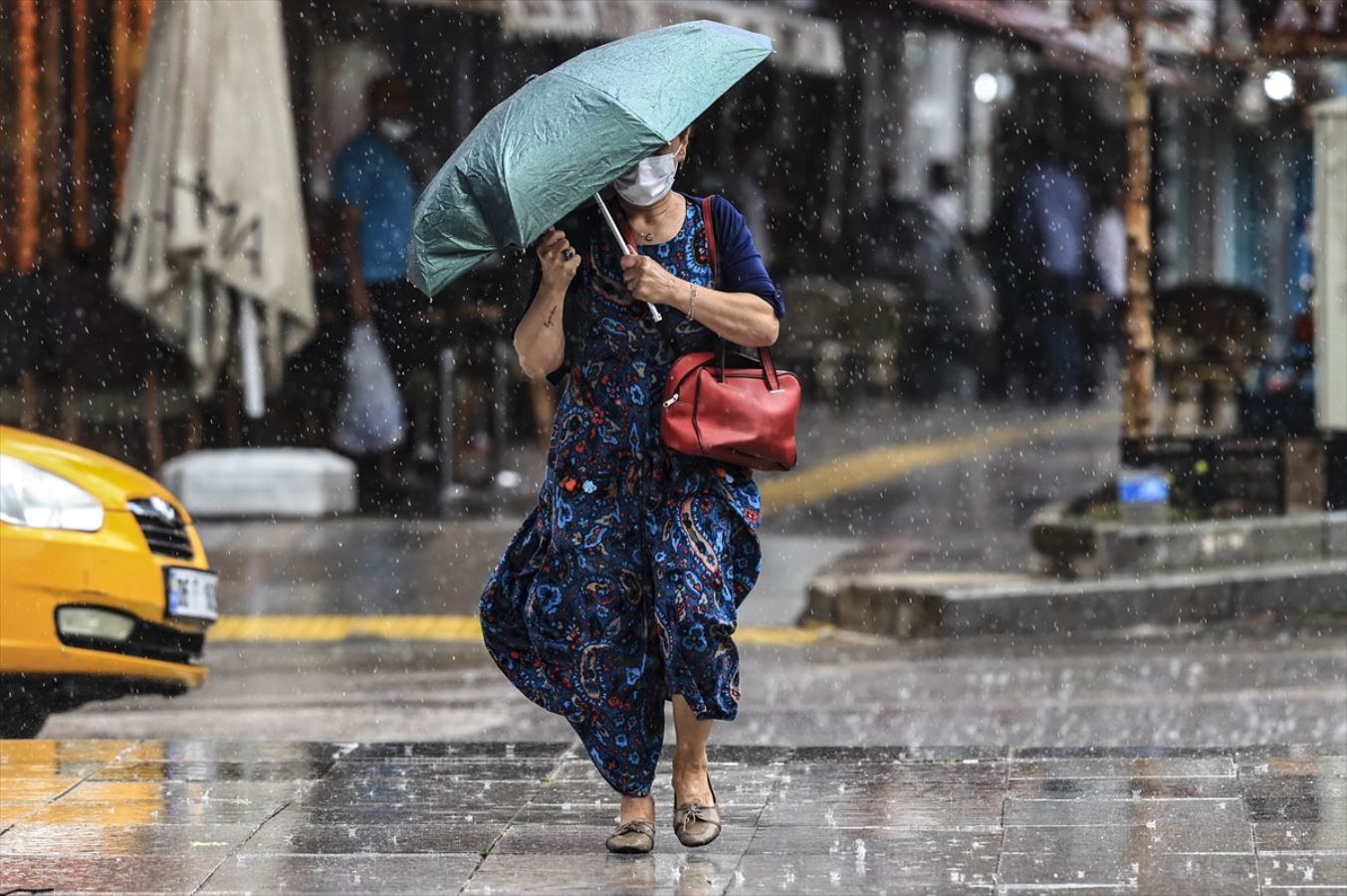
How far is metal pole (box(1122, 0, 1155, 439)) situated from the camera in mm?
12172

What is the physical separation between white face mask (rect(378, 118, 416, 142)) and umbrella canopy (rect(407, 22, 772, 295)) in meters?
9.44

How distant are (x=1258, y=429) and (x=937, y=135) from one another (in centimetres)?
1502

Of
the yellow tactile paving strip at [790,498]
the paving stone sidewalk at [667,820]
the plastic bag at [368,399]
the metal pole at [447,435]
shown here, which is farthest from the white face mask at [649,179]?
the plastic bag at [368,399]

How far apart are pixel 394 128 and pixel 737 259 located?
31.6ft

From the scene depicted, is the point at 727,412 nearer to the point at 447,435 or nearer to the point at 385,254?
the point at 447,435

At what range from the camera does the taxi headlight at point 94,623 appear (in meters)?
7.02

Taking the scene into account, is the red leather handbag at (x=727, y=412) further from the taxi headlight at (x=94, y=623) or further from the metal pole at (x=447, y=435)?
the metal pole at (x=447, y=435)

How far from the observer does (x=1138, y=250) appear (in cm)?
1224

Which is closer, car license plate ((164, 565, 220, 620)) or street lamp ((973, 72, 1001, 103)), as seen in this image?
car license plate ((164, 565, 220, 620))

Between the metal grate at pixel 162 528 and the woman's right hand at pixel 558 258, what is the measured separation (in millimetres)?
2503

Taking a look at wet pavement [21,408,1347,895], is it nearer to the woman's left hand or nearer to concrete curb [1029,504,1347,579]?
concrete curb [1029,504,1347,579]

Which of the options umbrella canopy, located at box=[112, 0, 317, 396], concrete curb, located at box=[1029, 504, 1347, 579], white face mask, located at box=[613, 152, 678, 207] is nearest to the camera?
white face mask, located at box=[613, 152, 678, 207]

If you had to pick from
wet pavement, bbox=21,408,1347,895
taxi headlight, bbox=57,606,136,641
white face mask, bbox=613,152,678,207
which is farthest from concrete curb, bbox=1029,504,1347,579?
white face mask, bbox=613,152,678,207

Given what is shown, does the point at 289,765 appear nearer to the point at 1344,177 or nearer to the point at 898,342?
the point at 1344,177
